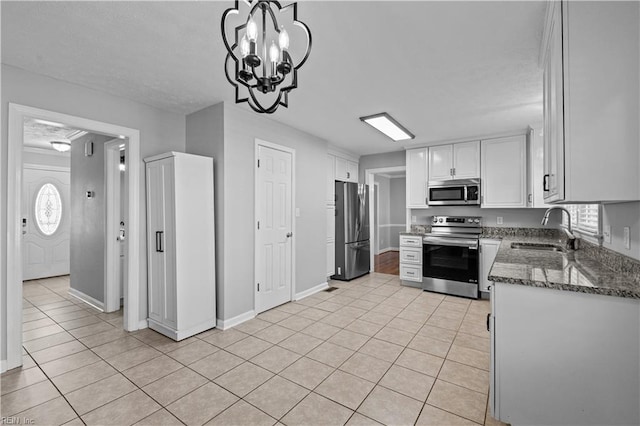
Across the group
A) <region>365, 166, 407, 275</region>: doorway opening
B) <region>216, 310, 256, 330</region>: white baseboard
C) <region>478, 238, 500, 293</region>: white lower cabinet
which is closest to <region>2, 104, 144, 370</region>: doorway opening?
<region>216, 310, 256, 330</region>: white baseboard

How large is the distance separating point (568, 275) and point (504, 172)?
313cm

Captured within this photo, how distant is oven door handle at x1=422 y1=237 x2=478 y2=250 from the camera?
4180mm

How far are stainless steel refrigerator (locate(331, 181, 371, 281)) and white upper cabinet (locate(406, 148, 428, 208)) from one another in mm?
Result: 925

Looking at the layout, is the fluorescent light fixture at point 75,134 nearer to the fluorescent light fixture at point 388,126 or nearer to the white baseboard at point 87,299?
the white baseboard at point 87,299

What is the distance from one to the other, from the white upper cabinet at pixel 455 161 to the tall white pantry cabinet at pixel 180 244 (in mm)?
3591

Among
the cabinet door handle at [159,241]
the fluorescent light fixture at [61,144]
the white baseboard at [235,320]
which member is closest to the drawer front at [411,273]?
the white baseboard at [235,320]

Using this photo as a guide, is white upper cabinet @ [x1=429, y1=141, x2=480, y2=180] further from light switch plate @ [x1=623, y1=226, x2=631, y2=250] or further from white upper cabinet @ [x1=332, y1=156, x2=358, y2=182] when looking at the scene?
light switch plate @ [x1=623, y1=226, x2=631, y2=250]

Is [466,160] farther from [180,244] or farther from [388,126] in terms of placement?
[180,244]

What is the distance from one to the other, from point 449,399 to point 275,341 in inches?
61.8

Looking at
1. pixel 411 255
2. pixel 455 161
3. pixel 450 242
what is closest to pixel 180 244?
pixel 411 255

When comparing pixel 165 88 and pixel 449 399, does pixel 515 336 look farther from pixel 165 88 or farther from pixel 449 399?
pixel 165 88

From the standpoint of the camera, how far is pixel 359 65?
7.67 feet

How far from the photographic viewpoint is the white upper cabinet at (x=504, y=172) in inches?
166

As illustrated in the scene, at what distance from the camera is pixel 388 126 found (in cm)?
392
